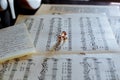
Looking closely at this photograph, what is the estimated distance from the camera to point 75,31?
79 centimetres

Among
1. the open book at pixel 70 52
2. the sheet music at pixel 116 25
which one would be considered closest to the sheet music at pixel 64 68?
Result: the open book at pixel 70 52

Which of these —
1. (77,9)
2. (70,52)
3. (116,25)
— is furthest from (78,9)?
(70,52)

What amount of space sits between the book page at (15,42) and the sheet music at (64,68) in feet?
0.08

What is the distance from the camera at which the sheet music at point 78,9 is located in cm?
94

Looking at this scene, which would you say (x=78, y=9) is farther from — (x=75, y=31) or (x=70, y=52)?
(x=70, y=52)

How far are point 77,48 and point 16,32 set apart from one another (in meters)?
0.21

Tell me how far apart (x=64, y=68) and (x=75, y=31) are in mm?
220

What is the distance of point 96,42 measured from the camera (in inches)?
28.2

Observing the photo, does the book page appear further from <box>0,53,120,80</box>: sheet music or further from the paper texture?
the paper texture

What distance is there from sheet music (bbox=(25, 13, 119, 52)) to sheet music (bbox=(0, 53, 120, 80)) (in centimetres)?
5

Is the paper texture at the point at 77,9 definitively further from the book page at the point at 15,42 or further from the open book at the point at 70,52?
the book page at the point at 15,42

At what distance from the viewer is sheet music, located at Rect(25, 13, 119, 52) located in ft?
2.29

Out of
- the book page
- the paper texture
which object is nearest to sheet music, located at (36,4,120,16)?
the paper texture

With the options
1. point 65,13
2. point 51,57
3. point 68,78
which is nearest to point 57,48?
point 51,57
